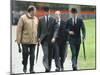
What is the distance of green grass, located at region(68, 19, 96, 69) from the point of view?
A: 241 centimetres

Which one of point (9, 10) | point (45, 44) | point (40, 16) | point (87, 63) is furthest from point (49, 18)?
point (87, 63)

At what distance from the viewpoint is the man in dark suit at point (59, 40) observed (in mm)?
2326

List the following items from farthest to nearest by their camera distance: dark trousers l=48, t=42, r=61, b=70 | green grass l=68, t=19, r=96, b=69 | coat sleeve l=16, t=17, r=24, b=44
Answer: green grass l=68, t=19, r=96, b=69 < dark trousers l=48, t=42, r=61, b=70 < coat sleeve l=16, t=17, r=24, b=44

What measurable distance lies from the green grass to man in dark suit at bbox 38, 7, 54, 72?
14.5 inches

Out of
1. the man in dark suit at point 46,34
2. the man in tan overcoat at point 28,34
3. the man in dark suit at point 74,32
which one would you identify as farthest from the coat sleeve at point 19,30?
the man in dark suit at point 74,32

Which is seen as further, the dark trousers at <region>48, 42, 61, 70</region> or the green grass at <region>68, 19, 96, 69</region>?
the green grass at <region>68, 19, 96, 69</region>

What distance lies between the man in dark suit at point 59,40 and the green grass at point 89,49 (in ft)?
0.66

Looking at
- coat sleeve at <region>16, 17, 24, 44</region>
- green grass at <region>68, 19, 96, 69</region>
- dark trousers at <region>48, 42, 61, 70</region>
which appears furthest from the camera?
green grass at <region>68, 19, 96, 69</region>

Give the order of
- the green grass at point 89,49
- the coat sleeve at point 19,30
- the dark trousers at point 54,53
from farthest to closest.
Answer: the green grass at point 89,49
the dark trousers at point 54,53
the coat sleeve at point 19,30

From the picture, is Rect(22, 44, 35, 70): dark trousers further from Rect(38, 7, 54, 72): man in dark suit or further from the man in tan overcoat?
Rect(38, 7, 54, 72): man in dark suit

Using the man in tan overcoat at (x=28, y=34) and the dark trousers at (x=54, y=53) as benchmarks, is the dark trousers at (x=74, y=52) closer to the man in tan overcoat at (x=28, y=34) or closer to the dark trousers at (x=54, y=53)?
the dark trousers at (x=54, y=53)

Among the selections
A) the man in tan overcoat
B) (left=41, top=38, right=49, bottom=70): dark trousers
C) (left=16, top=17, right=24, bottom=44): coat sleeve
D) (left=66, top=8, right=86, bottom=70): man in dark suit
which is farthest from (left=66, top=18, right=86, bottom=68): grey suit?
(left=16, top=17, right=24, bottom=44): coat sleeve

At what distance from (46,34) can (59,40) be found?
6.2 inches

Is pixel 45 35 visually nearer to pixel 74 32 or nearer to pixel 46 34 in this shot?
pixel 46 34
